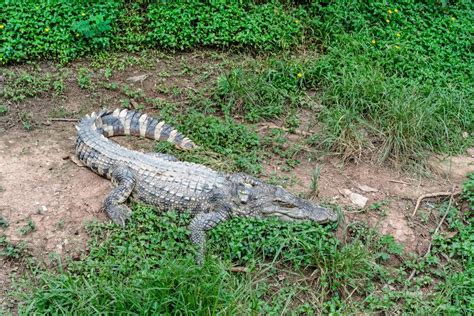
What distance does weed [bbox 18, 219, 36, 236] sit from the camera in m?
5.69

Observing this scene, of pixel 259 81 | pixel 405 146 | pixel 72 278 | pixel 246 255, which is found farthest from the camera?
pixel 259 81

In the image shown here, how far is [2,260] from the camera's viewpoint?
543 centimetres

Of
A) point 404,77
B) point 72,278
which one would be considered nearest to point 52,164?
point 72,278

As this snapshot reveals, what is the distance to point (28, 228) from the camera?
5.72 metres

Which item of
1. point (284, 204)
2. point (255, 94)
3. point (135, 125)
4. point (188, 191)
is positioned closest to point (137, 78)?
point (135, 125)

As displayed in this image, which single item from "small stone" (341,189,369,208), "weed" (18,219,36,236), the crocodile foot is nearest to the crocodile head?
"small stone" (341,189,369,208)

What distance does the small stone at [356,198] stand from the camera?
6420 mm

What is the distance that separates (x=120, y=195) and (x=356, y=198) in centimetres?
243

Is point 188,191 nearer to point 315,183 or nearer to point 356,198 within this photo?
point 315,183

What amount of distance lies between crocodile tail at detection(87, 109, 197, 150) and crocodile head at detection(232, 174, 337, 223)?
122 centimetres

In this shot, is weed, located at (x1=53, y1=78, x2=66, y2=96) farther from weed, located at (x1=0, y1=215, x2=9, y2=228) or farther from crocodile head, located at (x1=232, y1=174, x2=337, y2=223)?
crocodile head, located at (x1=232, y1=174, x2=337, y2=223)

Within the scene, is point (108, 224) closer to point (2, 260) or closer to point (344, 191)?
point (2, 260)

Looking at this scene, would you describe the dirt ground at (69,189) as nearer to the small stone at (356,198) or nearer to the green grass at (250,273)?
the small stone at (356,198)

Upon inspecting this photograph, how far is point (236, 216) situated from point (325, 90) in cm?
271
